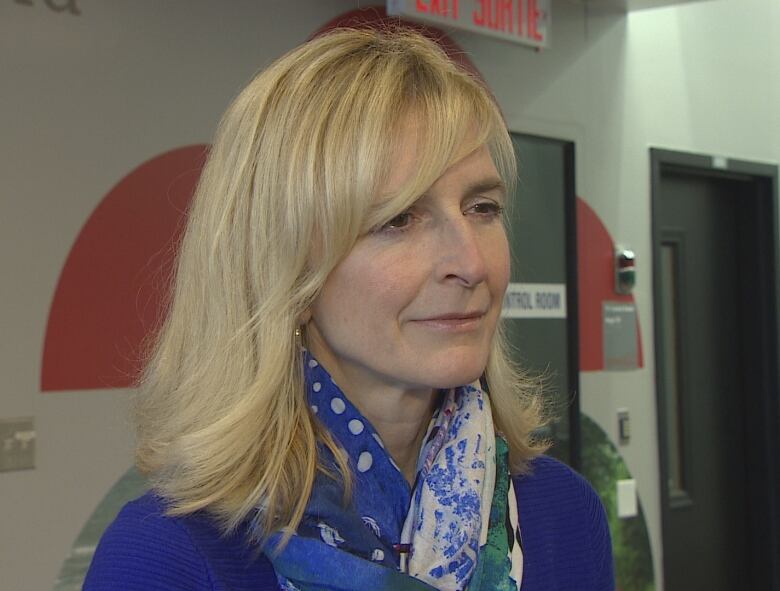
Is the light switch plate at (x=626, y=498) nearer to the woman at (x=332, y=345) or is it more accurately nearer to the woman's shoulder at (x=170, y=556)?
the woman at (x=332, y=345)

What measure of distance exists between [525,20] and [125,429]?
197 cm

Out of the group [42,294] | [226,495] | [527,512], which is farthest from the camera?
[42,294]

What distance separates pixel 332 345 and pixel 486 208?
0.26 metres

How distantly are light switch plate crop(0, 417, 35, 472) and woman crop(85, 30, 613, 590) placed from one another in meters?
1.49

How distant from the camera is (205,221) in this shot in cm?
132

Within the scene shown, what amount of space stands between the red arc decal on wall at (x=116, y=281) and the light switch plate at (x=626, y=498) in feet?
7.64

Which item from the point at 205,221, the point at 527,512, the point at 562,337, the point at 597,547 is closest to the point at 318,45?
the point at 205,221

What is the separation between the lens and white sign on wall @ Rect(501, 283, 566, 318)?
4109 millimetres

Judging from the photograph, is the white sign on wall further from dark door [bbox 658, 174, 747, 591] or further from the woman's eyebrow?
the woman's eyebrow

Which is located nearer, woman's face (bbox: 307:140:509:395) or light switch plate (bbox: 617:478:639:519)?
woman's face (bbox: 307:140:509:395)

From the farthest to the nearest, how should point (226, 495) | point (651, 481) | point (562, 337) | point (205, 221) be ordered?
point (651, 481)
point (562, 337)
point (205, 221)
point (226, 495)

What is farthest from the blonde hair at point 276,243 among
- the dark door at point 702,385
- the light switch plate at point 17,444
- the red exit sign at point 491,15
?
the dark door at point 702,385

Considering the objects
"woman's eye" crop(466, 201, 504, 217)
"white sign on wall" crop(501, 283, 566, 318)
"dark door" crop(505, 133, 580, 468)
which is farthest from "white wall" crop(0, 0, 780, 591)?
"woman's eye" crop(466, 201, 504, 217)

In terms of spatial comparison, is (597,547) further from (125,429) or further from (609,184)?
A: (609,184)
